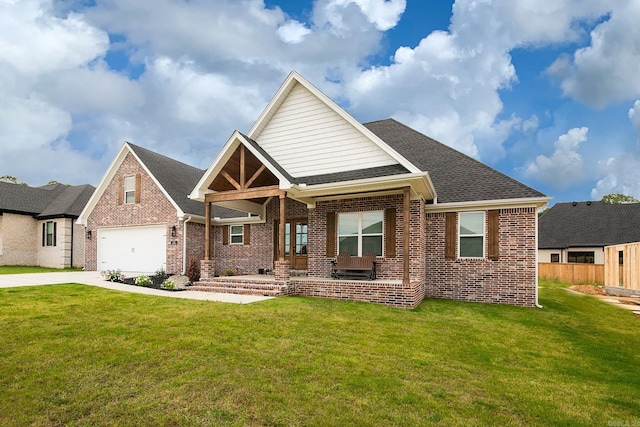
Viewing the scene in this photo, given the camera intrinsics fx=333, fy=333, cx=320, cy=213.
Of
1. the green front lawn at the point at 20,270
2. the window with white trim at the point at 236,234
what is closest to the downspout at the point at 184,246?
the window with white trim at the point at 236,234

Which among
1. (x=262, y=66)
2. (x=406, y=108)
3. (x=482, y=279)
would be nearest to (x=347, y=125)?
(x=482, y=279)

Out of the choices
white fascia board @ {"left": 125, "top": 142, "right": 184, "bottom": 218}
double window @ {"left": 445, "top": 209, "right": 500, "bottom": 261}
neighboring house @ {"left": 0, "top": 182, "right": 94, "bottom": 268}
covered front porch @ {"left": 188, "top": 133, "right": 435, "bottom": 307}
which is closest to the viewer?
covered front porch @ {"left": 188, "top": 133, "right": 435, "bottom": 307}

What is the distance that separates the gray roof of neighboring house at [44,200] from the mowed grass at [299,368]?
15560 millimetres

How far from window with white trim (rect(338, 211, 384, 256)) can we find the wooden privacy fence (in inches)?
595

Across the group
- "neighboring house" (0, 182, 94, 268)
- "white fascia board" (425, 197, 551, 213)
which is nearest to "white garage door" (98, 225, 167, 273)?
"neighboring house" (0, 182, 94, 268)

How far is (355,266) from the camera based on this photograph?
1116 centimetres

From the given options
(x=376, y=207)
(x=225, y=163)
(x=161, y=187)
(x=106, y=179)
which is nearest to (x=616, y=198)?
(x=376, y=207)

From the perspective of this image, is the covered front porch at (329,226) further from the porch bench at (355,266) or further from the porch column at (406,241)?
the porch bench at (355,266)

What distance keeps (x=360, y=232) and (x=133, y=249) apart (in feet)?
39.5

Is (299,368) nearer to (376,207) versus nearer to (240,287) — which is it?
(240,287)

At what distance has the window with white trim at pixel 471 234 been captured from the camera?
11180 mm

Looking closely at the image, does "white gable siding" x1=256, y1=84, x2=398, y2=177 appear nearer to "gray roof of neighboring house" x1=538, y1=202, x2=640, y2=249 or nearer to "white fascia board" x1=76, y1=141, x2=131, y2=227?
"white fascia board" x1=76, y1=141, x2=131, y2=227

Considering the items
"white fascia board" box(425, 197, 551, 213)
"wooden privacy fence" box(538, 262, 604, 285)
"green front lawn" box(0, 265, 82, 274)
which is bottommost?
"wooden privacy fence" box(538, 262, 604, 285)

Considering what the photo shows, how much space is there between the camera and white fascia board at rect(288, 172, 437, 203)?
→ 958 centimetres
